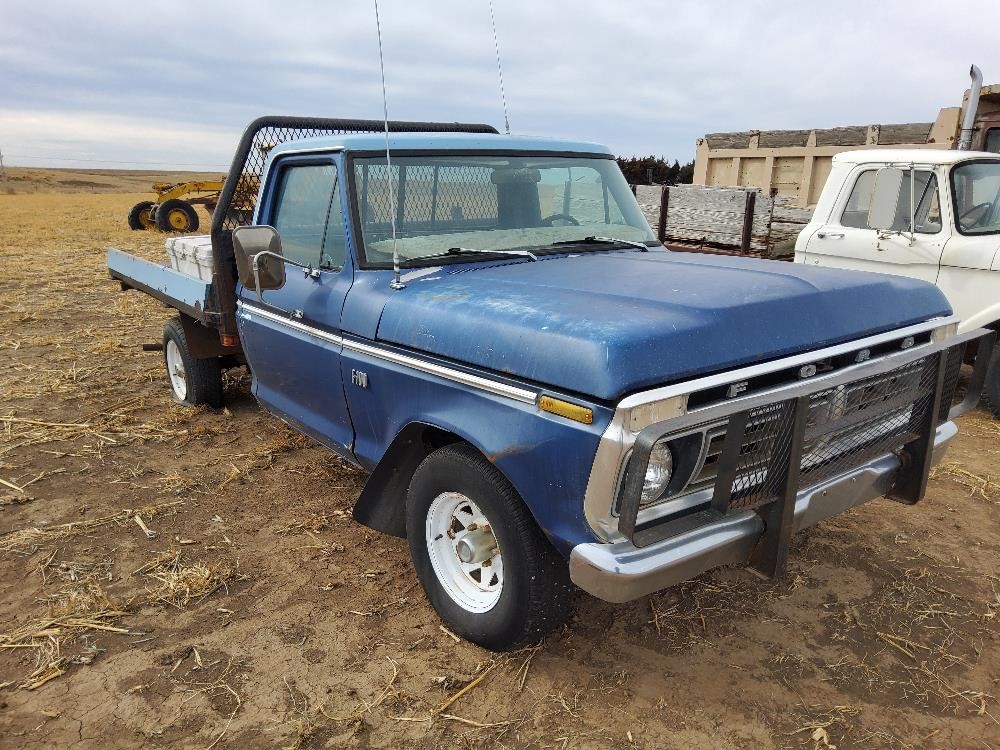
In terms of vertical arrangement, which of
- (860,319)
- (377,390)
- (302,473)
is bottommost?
(302,473)

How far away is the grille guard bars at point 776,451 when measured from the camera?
2.12 meters

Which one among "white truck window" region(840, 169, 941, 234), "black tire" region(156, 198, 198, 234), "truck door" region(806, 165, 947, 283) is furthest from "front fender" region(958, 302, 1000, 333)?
"black tire" region(156, 198, 198, 234)

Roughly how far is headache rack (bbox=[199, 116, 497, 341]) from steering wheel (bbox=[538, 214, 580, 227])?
995 millimetres

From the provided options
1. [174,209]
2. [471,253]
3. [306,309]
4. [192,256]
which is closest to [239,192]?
[192,256]

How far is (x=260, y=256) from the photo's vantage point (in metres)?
3.39

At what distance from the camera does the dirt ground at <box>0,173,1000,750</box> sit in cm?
258

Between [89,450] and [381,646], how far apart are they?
3181mm

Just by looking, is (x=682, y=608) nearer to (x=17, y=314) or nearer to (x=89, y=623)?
(x=89, y=623)

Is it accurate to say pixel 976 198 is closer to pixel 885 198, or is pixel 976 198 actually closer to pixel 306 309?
pixel 885 198

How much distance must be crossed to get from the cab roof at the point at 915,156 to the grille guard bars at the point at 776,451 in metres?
3.53

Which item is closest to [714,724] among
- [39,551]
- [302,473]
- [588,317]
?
[588,317]

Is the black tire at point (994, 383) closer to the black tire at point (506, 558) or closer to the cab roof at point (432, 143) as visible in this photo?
the cab roof at point (432, 143)

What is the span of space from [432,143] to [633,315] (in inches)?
70.0

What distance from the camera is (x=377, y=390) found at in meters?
3.18
